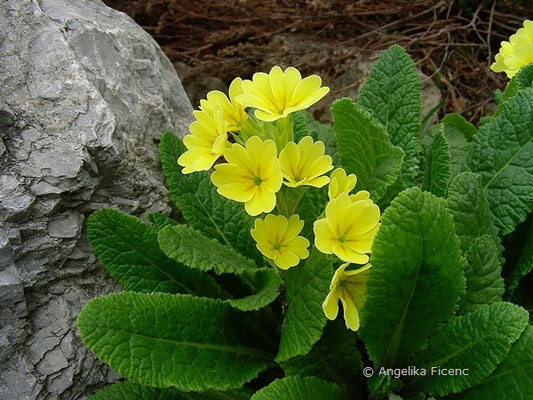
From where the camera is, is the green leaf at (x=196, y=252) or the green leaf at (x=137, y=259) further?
the green leaf at (x=137, y=259)

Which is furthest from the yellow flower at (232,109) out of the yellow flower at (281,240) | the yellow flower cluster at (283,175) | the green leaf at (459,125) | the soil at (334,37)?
the soil at (334,37)

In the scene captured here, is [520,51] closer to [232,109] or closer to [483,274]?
[483,274]

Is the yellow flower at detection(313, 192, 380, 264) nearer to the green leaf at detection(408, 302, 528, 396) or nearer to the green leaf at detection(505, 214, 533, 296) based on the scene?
the green leaf at detection(408, 302, 528, 396)

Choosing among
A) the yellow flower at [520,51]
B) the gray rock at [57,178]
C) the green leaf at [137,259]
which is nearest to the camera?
the gray rock at [57,178]

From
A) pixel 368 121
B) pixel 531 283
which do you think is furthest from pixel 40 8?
pixel 531 283

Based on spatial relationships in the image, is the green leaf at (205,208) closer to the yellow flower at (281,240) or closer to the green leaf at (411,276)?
the yellow flower at (281,240)

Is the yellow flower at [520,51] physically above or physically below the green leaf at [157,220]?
above

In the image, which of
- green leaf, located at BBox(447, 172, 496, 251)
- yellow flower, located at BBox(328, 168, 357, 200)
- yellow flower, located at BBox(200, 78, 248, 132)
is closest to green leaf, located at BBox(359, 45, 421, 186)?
green leaf, located at BBox(447, 172, 496, 251)
